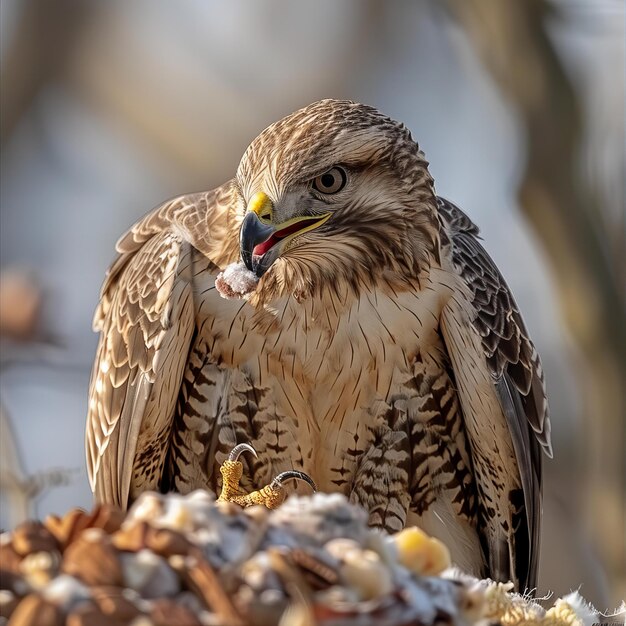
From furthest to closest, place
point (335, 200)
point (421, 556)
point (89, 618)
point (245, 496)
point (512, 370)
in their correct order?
point (512, 370), point (335, 200), point (245, 496), point (421, 556), point (89, 618)

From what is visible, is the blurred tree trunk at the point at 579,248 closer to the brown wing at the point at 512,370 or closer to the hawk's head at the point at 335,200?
the brown wing at the point at 512,370

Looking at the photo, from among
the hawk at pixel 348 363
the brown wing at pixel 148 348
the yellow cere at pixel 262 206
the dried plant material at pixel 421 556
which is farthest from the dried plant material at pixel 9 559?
the brown wing at pixel 148 348

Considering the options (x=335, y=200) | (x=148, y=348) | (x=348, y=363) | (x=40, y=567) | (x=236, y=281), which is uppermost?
(x=335, y=200)

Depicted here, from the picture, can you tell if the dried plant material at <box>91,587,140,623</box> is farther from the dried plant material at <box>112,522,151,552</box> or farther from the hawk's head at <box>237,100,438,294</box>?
the hawk's head at <box>237,100,438,294</box>

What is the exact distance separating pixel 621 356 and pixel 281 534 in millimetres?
6090

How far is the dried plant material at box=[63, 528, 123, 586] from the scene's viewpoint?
1227 millimetres

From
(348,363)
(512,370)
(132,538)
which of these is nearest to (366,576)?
(132,538)

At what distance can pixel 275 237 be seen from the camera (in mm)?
3318

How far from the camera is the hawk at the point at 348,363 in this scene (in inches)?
147

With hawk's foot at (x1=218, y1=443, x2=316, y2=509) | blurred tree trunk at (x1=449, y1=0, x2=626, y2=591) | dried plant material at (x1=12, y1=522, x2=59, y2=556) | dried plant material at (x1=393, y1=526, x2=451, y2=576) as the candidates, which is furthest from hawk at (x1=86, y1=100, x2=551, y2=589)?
blurred tree trunk at (x1=449, y1=0, x2=626, y2=591)

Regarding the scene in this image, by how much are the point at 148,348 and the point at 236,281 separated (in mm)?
628

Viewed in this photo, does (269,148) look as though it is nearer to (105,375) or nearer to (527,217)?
(105,375)

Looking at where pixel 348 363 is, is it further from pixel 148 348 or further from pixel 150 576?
pixel 150 576

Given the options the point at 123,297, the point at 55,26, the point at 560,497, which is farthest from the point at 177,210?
the point at 55,26
